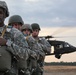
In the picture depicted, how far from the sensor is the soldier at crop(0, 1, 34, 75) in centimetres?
564

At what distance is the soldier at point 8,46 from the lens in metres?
5.64

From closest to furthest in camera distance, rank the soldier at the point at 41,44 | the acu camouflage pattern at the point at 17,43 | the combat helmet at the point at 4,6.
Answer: the acu camouflage pattern at the point at 17,43, the combat helmet at the point at 4,6, the soldier at the point at 41,44

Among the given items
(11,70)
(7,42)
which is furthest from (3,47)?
(11,70)

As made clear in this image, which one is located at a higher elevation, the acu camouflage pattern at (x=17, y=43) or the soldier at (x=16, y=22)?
the acu camouflage pattern at (x=17, y=43)

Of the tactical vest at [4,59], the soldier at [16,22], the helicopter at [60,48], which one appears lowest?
the helicopter at [60,48]

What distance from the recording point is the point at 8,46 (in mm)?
5652

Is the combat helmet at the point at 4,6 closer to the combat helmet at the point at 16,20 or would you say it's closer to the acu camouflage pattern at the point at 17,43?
the acu camouflage pattern at the point at 17,43

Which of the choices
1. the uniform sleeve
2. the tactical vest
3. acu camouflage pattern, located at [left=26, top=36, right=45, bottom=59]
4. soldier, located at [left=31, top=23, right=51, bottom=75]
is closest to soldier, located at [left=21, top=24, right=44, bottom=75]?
acu camouflage pattern, located at [left=26, top=36, right=45, bottom=59]

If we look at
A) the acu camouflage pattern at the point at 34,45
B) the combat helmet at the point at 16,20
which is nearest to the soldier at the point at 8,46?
the acu camouflage pattern at the point at 34,45

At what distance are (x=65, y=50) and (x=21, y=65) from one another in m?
22.4

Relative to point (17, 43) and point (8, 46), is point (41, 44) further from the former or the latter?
point (8, 46)

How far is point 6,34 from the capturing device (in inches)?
236

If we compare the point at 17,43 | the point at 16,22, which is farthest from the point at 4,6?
the point at 16,22

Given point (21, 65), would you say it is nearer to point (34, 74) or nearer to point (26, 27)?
point (26, 27)
